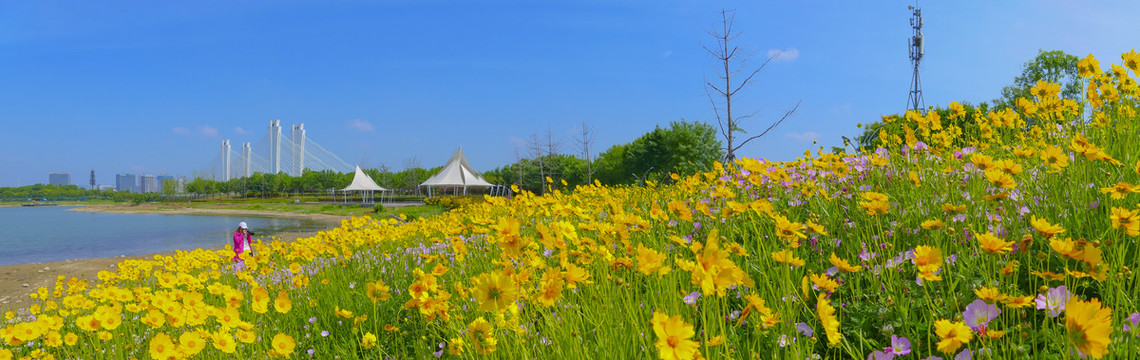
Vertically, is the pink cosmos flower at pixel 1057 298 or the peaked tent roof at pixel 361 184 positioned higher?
the peaked tent roof at pixel 361 184

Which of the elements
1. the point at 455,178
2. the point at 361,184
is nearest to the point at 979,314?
the point at 455,178

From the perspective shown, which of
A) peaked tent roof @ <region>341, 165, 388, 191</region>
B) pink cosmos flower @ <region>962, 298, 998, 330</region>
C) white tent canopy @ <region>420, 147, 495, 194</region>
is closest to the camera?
pink cosmos flower @ <region>962, 298, 998, 330</region>

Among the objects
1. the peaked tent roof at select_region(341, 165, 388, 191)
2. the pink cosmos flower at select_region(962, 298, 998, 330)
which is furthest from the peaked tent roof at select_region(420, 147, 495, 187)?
the pink cosmos flower at select_region(962, 298, 998, 330)

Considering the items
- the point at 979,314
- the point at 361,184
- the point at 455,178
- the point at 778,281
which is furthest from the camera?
the point at 361,184

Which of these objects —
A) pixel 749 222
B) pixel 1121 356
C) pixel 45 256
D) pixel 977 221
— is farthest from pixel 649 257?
pixel 45 256

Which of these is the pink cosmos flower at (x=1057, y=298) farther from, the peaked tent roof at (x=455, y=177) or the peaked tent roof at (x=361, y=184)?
the peaked tent roof at (x=361, y=184)

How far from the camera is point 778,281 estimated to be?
2156 mm

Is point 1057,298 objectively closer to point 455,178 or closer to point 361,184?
point 455,178

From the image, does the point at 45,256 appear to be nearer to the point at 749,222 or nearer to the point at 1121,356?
the point at 749,222

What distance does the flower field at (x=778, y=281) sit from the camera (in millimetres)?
1335

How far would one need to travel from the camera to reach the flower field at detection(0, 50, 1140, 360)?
133 cm

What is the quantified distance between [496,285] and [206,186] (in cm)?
9525

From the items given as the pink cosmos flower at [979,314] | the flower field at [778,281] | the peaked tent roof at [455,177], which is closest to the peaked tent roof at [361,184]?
the peaked tent roof at [455,177]

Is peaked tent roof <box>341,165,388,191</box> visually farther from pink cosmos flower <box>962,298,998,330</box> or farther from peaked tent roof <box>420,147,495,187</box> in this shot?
pink cosmos flower <box>962,298,998,330</box>
